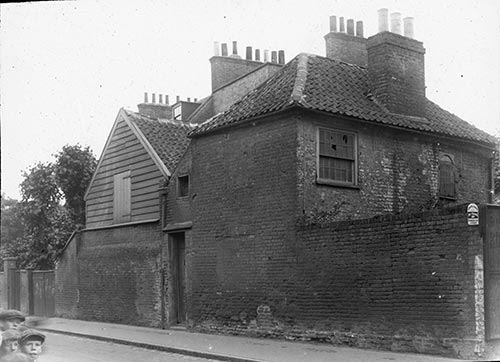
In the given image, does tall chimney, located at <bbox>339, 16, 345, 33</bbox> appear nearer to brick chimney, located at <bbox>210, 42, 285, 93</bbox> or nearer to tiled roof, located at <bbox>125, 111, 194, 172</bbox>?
tiled roof, located at <bbox>125, 111, 194, 172</bbox>

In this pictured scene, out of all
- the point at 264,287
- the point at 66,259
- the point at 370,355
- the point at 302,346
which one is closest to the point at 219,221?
the point at 264,287

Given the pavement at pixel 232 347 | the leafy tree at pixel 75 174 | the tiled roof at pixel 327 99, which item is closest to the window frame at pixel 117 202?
the pavement at pixel 232 347

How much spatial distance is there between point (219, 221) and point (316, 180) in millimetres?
3259

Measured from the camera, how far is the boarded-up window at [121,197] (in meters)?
22.8

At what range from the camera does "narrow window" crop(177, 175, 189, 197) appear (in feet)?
65.0

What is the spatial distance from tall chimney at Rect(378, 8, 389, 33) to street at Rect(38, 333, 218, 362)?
10558 millimetres

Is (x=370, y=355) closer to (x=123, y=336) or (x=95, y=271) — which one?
(x=123, y=336)

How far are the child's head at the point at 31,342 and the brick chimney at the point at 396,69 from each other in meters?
13.6

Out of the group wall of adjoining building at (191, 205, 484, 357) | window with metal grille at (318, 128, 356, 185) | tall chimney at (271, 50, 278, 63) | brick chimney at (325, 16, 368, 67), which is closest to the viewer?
wall of adjoining building at (191, 205, 484, 357)

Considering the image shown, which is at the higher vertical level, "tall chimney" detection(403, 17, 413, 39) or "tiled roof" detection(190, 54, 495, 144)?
"tall chimney" detection(403, 17, 413, 39)

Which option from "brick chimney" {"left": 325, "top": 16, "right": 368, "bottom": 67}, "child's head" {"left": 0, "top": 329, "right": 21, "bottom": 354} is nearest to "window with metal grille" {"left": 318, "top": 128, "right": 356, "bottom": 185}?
"brick chimney" {"left": 325, "top": 16, "right": 368, "bottom": 67}

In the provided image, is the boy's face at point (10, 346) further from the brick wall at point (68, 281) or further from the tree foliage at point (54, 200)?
the tree foliage at point (54, 200)

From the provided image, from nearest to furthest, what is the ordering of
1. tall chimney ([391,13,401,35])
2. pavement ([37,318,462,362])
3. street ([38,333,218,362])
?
pavement ([37,318,462,362])
street ([38,333,218,362])
tall chimney ([391,13,401,35])

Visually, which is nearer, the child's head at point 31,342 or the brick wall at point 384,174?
the child's head at point 31,342
